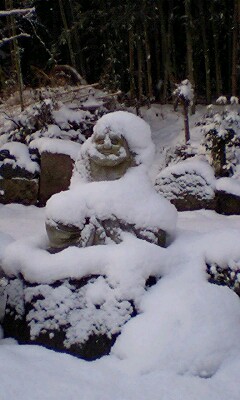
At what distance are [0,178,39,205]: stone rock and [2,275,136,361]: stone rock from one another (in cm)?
307

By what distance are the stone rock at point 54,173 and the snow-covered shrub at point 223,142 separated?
1.73m

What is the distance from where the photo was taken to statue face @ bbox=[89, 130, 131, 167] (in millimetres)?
3160

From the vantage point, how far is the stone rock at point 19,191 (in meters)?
6.22

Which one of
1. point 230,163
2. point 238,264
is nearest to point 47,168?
point 230,163

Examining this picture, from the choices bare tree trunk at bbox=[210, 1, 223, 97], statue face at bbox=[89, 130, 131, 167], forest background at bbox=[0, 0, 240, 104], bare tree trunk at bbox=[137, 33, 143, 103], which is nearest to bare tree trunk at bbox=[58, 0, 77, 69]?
forest background at bbox=[0, 0, 240, 104]

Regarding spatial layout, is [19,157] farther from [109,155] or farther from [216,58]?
[216,58]

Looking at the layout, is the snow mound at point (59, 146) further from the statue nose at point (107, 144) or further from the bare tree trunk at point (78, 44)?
the bare tree trunk at point (78, 44)

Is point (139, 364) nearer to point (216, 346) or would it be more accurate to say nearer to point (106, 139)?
point (216, 346)

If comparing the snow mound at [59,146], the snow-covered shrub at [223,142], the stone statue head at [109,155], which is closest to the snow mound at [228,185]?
the snow-covered shrub at [223,142]

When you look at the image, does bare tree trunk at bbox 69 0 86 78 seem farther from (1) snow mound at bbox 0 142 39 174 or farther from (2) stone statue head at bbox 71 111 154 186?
(2) stone statue head at bbox 71 111 154 186

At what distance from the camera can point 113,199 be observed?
312 centimetres

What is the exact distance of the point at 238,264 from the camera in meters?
3.06

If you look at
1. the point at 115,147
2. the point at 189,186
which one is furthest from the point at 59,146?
the point at 115,147

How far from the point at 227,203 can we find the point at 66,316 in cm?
300
